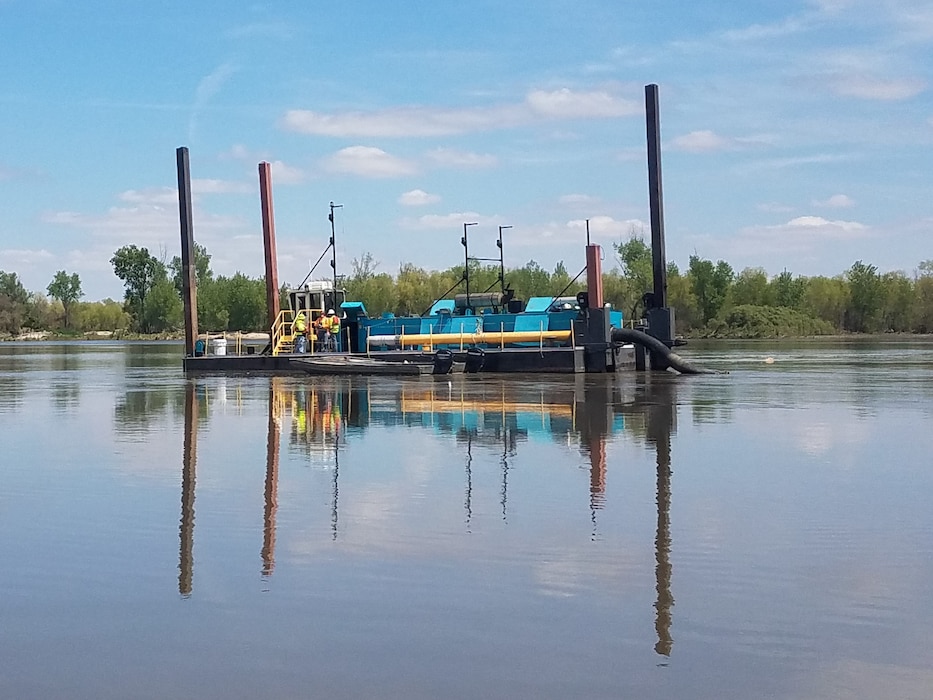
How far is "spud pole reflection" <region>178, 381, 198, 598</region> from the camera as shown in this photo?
7.42m

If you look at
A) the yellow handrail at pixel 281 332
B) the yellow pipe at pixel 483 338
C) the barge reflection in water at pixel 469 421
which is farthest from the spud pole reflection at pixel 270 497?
the yellow handrail at pixel 281 332

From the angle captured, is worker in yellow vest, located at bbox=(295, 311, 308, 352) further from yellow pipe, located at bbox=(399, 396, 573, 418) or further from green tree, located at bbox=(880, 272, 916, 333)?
green tree, located at bbox=(880, 272, 916, 333)

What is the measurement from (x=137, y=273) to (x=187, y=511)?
439 ft

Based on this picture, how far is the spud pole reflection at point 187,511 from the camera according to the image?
742 cm

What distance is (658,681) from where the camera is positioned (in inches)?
209

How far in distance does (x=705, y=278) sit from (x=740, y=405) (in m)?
86.0

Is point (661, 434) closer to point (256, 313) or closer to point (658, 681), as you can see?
point (658, 681)

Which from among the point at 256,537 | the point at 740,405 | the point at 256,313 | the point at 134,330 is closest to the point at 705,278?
the point at 256,313

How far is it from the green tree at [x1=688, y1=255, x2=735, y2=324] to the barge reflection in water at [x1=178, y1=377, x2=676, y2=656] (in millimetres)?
76470

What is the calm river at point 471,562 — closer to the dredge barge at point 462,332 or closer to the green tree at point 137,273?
the dredge barge at point 462,332

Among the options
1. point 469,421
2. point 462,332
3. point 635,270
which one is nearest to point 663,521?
point 469,421

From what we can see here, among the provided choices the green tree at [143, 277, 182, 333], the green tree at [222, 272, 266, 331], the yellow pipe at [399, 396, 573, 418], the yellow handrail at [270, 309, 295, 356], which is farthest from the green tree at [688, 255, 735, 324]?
the yellow pipe at [399, 396, 573, 418]

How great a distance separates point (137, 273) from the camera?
13788cm

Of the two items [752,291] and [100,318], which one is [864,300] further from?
[100,318]
